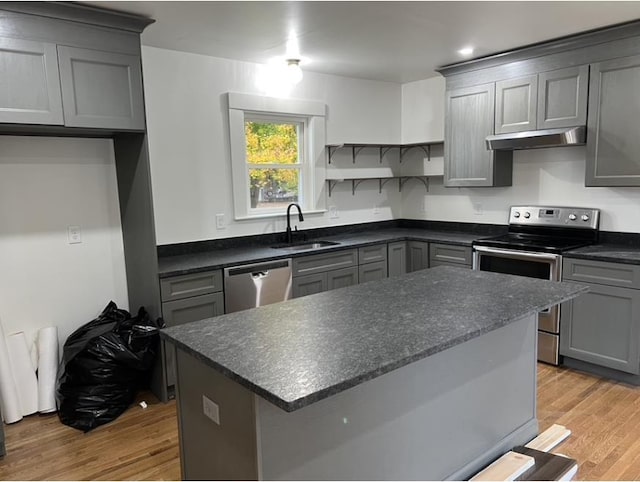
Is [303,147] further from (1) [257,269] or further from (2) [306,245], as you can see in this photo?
(1) [257,269]

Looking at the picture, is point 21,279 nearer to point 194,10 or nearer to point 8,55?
point 8,55

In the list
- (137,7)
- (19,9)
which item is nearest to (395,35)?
(137,7)

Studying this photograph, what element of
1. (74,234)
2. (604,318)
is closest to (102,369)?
(74,234)

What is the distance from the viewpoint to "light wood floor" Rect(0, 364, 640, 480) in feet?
7.70

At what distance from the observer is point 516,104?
3.76m

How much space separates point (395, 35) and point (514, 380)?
2291mm

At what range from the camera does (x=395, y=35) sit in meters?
3.18

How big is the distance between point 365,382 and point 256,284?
1875mm

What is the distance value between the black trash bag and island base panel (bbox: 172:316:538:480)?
4.06 ft

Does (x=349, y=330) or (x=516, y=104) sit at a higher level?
(x=516, y=104)

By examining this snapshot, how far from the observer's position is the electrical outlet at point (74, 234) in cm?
312

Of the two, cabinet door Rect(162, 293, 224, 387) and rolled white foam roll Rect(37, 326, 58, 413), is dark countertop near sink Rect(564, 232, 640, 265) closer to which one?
cabinet door Rect(162, 293, 224, 387)

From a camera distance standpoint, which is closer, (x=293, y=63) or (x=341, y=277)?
(x=293, y=63)

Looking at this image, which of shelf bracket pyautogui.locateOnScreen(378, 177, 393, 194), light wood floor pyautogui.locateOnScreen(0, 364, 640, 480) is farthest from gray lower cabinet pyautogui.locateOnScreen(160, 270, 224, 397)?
shelf bracket pyautogui.locateOnScreen(378, 177, 393, 194)
